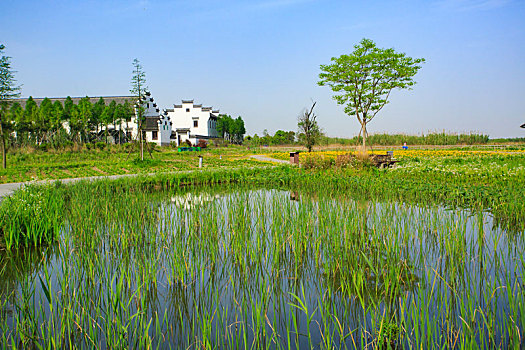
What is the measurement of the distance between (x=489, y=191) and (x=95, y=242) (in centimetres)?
825

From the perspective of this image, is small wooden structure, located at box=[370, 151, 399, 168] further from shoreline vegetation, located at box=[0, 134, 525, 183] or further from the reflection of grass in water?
the reflection of grass in water

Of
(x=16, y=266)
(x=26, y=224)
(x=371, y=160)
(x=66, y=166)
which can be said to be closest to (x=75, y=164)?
(x=66, y=166)

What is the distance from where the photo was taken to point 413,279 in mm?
3908

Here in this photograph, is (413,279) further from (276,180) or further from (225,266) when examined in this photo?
(276,180)

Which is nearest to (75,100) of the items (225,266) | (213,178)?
(213,178)

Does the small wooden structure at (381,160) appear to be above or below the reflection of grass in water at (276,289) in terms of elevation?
above

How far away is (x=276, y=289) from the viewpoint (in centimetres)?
371

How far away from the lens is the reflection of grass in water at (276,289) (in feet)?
9.11

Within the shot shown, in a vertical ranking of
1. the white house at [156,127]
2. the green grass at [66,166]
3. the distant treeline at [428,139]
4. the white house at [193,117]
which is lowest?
the green grass at [66,166]

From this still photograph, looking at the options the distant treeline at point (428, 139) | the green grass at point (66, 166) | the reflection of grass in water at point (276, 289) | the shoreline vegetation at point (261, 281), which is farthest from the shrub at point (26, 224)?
the distant treeline at point (428, 139)

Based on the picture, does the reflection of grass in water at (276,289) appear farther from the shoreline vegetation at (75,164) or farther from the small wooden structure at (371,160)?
the small wooden structure at (371,160)

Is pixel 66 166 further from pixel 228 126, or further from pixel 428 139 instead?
pixel 228 126

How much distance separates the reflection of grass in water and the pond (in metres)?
0.02

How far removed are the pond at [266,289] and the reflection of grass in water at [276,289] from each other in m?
0.02
